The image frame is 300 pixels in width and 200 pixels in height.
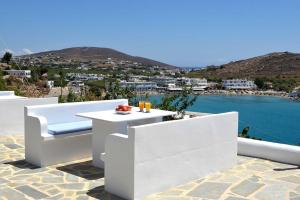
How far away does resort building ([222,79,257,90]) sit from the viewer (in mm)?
97875

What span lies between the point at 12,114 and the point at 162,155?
15.2 feet

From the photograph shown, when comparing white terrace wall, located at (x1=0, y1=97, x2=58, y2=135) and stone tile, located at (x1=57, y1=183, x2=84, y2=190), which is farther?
white terrace wall, located at (x1=0, y1=97, x2=58, y2=135)

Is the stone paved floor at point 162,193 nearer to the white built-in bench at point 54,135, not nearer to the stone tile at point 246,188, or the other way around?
the stone tile at point 246,188

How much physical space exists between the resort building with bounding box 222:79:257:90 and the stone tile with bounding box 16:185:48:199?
95929 millimetres

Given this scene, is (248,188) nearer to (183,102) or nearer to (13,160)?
(13,160)

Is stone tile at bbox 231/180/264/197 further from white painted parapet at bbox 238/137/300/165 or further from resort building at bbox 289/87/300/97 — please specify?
resort building at bbox 289/87/300/97

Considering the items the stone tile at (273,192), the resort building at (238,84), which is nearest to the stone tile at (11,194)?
the stone tile at (273,192)

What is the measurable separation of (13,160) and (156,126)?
2778mm

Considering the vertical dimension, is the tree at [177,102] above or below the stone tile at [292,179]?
above

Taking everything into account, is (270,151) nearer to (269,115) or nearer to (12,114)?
(12,114)

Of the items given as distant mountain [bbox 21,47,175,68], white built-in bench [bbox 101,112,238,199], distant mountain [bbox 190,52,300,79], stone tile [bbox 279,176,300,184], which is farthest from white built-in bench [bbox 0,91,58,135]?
distant mountain [bbox 21,47,175,68]

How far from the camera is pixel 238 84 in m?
97.9

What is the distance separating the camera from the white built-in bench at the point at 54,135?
224 inches

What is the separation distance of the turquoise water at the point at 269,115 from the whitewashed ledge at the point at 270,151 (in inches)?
1080
